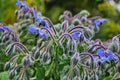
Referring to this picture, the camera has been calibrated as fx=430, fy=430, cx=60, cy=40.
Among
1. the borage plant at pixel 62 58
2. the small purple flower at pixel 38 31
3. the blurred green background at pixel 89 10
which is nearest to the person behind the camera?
the borage plant at pixel 62 58

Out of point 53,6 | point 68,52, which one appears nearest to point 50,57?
point 68,52

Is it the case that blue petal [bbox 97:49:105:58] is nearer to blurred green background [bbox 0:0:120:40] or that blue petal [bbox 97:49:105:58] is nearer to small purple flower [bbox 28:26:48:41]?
→ small purple flower [bbox 28:26:48:41]

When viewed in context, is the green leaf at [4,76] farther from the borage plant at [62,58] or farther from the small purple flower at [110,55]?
the small purple flower at [110,55]

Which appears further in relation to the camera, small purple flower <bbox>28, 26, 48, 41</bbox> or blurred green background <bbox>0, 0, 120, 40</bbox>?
blurred green background <bbox>0, 0, 120, 40</bbox>

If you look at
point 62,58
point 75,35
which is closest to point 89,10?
point 75,35

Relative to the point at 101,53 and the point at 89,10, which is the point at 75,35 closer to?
the point at 101,53

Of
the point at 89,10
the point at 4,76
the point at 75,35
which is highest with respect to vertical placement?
the point at 89,10

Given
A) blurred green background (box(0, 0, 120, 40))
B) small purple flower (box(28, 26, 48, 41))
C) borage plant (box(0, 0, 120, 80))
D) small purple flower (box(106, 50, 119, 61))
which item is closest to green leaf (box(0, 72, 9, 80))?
borage plant (box(0, 0, 120, 80))

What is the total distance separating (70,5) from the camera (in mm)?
6930

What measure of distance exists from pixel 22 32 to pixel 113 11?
3.95 m

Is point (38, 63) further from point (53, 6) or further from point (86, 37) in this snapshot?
point (53, 6)

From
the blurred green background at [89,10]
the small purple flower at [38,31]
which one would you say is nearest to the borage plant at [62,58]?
the small purple flower at [38,31]

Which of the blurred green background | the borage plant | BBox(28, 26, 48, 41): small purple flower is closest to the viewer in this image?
the borage plant

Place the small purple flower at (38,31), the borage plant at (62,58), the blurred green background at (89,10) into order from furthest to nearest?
1. the blurred green background at (89,10)
2. the small purple flower at (38,31)
3. the borage plant at (62,58)
